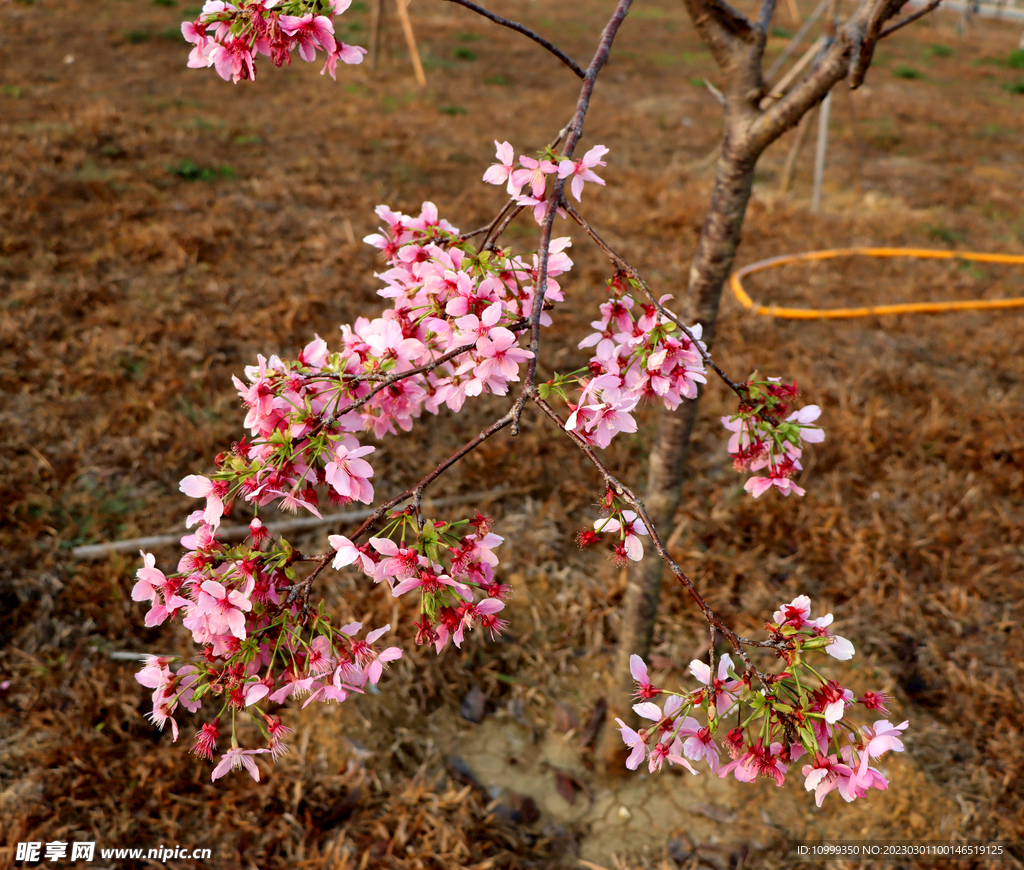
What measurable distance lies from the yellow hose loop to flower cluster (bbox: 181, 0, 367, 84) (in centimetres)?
431

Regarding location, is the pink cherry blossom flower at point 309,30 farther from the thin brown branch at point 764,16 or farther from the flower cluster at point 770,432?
the thin brown branch at point 764,16

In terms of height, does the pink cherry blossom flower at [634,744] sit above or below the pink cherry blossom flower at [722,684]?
below

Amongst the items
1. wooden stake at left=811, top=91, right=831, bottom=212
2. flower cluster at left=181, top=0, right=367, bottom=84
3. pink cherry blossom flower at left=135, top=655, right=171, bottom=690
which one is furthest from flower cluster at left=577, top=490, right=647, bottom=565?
wooden stake at left=811, top=91, right=831, bottom=212

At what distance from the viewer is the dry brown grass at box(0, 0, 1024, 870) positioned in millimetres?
2256

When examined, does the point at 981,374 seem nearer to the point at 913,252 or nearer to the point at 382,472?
the point at 913,252

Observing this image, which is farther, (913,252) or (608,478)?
(913,252)

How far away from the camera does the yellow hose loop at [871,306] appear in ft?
16.2

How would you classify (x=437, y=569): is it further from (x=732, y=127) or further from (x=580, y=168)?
(x=732, y=127)

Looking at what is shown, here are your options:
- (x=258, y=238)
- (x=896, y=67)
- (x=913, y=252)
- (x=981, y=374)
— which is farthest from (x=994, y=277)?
(x=896, y=67)

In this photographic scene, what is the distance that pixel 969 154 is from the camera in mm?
9156

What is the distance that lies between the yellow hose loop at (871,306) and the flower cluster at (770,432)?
12.5 ft

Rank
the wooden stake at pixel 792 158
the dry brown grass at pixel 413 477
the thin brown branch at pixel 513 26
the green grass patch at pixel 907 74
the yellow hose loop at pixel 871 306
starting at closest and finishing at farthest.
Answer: the thin brown branch at pixel 513 26, the dry brown grass at pixel 413 477, the yellow hose loop at pixel 871 306, the wooden stake at pixel 792 158, the green grass patch at pixel 907 74

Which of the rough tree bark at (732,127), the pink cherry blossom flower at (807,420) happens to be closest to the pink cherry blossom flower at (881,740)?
the pink cherry blossom flower at (807,420)

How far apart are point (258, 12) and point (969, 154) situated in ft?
35.3
